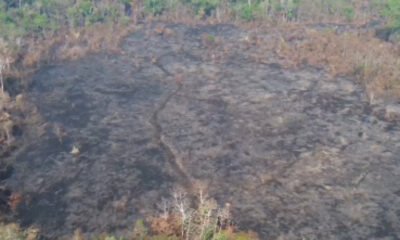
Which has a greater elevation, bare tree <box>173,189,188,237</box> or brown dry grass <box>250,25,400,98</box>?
brown dry grass <box>250,25,400,98</box>

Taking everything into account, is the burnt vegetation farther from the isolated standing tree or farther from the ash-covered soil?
the ash-covered soil

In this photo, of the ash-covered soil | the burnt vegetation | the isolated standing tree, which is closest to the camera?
the burnt vegetation

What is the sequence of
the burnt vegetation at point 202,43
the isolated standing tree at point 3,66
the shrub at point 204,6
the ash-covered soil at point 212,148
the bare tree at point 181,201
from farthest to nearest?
the shrub at point 204,6 → the isolated standing tree at point 3,66 → the ash-covered soil at point 212,148 → the burnt vegetation at point 202,43 → the bare tree at point 181,201

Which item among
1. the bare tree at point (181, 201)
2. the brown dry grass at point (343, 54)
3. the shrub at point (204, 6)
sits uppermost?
the shrub at point (204, 6)

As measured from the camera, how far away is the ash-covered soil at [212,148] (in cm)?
991

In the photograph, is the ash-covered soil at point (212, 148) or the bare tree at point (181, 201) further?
the ash-covered soil at point (212, 148)

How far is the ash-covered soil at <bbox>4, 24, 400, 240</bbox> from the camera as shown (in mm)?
9906

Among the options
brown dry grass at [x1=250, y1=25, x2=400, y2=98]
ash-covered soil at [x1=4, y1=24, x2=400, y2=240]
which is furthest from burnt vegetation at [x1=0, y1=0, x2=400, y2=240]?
ash-covered soil at [x1=4, y1=24, x2=400, y2=240]

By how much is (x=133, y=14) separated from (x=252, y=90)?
10.4m

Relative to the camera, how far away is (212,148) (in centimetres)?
1245

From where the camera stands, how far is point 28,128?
523 inches

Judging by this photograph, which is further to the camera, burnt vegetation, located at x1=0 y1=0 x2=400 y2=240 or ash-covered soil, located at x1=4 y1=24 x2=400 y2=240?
ash-covered soil, located at x1=4 y1=24 x2=400 y2=240

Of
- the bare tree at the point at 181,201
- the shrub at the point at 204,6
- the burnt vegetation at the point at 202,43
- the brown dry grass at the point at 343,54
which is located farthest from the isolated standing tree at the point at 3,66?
the shrub at the point at 204,6

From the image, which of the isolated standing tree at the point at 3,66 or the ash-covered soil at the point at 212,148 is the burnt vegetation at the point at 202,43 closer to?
the isolated standing tree at the point at 3,66
